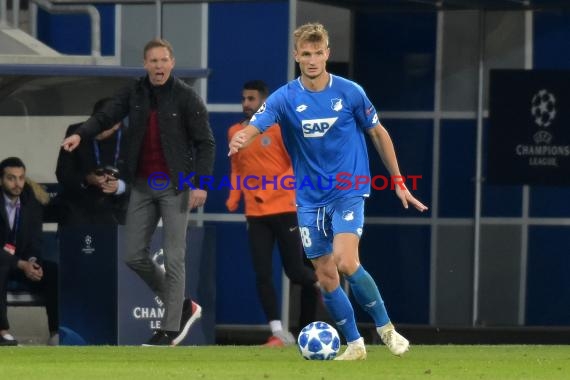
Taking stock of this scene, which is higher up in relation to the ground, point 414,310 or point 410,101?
point 410,101

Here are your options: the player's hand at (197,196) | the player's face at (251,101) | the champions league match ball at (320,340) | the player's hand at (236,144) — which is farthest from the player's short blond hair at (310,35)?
the player's face at (251,101)

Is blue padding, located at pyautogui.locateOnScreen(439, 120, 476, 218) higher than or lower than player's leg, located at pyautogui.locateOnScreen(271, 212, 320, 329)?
higher

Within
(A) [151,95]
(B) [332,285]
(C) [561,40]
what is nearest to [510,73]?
(C) [561,40]

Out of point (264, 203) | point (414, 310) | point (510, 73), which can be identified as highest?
point (510, 73)

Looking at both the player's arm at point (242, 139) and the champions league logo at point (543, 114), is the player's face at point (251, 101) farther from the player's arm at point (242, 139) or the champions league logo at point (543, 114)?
the champions league logo at point (543, 114)

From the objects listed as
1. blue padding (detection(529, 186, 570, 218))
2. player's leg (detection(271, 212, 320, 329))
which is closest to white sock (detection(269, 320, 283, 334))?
player's leg (detection(271, 212, 320, 329))

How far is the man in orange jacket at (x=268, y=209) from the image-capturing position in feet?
46.7

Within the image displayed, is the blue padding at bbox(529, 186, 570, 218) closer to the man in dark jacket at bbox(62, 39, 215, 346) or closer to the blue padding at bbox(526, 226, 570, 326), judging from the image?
the blue padding at bbox(526, 226, 570, 326)

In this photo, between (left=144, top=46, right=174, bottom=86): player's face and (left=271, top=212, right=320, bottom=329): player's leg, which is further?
(left=271, top=212, right=320, bottom=329): player's leg

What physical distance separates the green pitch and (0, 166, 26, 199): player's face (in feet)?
6.65

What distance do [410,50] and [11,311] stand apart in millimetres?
4571

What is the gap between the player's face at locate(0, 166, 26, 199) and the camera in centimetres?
1450

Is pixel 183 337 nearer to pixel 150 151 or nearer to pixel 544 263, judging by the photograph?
pixel 150 151

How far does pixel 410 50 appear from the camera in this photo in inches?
682
